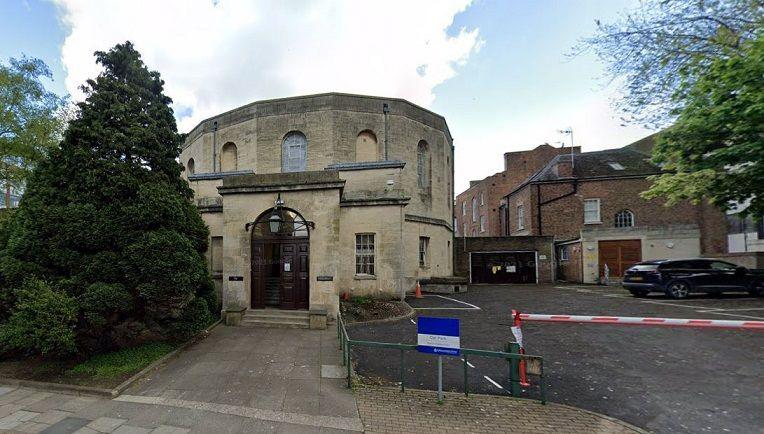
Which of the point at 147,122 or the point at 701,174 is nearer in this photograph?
the point at 147,122

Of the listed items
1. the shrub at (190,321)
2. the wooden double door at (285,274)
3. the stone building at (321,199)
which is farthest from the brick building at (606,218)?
the shrub at (190,321)

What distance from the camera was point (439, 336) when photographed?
195 inches

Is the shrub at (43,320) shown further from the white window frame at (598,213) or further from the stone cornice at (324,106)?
the white window frame at (598,213)

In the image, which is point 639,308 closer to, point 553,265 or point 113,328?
point 553,265

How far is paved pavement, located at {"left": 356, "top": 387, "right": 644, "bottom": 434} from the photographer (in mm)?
4172

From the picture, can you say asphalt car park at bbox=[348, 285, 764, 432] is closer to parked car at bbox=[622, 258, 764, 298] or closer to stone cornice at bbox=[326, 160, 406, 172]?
parked car at bbox=[622, 258, 764, 298]

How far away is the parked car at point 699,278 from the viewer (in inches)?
507

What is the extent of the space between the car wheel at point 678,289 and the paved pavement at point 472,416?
493 inches

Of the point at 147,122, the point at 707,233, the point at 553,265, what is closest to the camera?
the point at 147,122

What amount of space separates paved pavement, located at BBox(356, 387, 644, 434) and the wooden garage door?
64.6ft

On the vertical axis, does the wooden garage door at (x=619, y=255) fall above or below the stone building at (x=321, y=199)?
below

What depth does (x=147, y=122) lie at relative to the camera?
25.5 ft

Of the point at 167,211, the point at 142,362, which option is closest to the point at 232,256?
the point at 167,211

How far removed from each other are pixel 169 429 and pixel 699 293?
18.1 m
